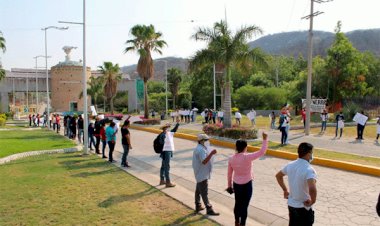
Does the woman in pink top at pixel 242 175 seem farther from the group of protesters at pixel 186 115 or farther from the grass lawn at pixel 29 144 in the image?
the group of protesters at pixel 186 115

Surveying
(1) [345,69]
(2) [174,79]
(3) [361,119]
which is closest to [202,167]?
(3) [361,119]

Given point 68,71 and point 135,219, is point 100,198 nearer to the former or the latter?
point 135,219

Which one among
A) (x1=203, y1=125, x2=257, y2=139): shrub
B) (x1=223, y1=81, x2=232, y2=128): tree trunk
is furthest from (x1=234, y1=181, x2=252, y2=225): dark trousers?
(x1=223, y1=81, x2=232, y2=128): tree trunk

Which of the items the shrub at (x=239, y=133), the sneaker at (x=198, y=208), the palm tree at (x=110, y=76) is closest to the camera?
the sneaker at (x=198, y=208)

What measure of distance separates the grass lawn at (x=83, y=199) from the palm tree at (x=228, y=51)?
916cm

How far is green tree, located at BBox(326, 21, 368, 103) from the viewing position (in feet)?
117

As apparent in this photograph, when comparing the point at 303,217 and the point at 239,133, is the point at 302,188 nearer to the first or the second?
the point at 303,217

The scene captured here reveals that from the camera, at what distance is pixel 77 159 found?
14.3 meters

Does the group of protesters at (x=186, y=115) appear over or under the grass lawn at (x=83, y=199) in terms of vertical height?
over

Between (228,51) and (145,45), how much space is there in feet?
49.5

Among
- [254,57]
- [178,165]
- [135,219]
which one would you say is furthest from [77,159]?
[254,57]

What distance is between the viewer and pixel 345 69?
35.9 meters

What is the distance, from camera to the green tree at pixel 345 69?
35.8m

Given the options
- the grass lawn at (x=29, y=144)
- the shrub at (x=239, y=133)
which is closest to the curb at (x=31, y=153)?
the grass lawn at (x=29, y=144)
